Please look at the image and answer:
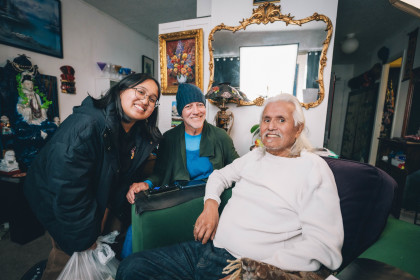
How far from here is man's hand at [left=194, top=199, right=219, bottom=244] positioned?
3.44 ft

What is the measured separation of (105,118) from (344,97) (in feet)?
24.6

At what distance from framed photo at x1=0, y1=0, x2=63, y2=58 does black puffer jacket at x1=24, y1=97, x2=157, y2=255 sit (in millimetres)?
2488

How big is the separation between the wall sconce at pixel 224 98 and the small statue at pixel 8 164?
243 centimetres

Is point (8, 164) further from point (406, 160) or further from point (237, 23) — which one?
point (406, 160)

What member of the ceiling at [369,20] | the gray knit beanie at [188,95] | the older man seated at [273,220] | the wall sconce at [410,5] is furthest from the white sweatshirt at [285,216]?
the ceiling at [369,20]

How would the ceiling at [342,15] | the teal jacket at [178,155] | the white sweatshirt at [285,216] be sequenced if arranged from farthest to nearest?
1. the ceiling at [342,15]
2. the teal jacket at [178,155]
3. the white sweatshirt at [285,216]

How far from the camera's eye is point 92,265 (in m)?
1.13

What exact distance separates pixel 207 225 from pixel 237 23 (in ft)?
8.20

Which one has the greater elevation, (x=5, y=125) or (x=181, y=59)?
(x=181, y=59)

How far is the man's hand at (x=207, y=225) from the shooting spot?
1.05m

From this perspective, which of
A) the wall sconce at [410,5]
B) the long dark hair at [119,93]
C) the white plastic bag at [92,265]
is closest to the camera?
the wall sconce at [410,5]

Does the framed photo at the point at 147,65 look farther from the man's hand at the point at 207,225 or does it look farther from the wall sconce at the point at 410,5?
the wall sconce at the point at 410,5

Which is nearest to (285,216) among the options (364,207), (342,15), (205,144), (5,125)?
(364,207)

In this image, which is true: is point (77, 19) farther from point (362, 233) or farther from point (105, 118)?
point (362, 233)
